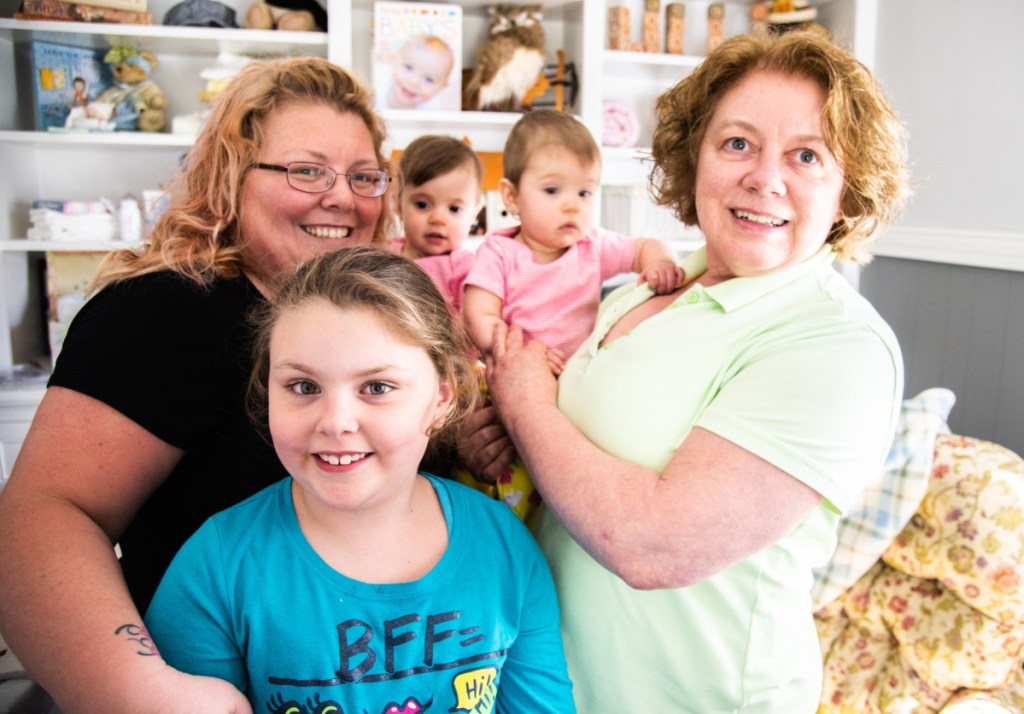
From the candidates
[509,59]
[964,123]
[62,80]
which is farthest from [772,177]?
[62,80]

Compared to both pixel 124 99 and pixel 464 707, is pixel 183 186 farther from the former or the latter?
pixel 124 99

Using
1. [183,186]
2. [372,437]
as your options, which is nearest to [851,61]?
[372,437]

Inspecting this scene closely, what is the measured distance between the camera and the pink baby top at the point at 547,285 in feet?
5.94

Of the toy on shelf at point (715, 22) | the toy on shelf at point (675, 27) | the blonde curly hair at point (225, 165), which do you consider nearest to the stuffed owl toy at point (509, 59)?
the toy on shelf at point (675, 27)

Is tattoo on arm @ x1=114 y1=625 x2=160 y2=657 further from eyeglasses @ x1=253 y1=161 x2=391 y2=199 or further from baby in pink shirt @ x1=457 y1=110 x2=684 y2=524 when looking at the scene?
baby in pink shirt @ x1=457 y1=110 x2=684 y2=524

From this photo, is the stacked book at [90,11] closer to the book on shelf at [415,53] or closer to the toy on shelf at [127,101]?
the toy on shelf at [127,101]

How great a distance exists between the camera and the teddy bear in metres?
3.55

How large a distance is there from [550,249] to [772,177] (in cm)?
80

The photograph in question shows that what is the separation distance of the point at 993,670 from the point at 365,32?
11.4 ft

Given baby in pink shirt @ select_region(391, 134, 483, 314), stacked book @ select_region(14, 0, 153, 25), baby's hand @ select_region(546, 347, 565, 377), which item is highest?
stacked book @ select_region(14, 0, 153, 25)

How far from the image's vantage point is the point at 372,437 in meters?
1.03

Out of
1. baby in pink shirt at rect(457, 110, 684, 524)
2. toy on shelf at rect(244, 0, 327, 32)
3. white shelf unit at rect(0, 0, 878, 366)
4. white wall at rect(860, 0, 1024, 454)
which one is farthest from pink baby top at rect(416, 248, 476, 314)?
toy on shelf at rect(244, 0, 327, 32)

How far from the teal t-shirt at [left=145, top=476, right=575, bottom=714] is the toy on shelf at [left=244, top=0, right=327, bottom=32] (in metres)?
2.97

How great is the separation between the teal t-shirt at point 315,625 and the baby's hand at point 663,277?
620 mm
